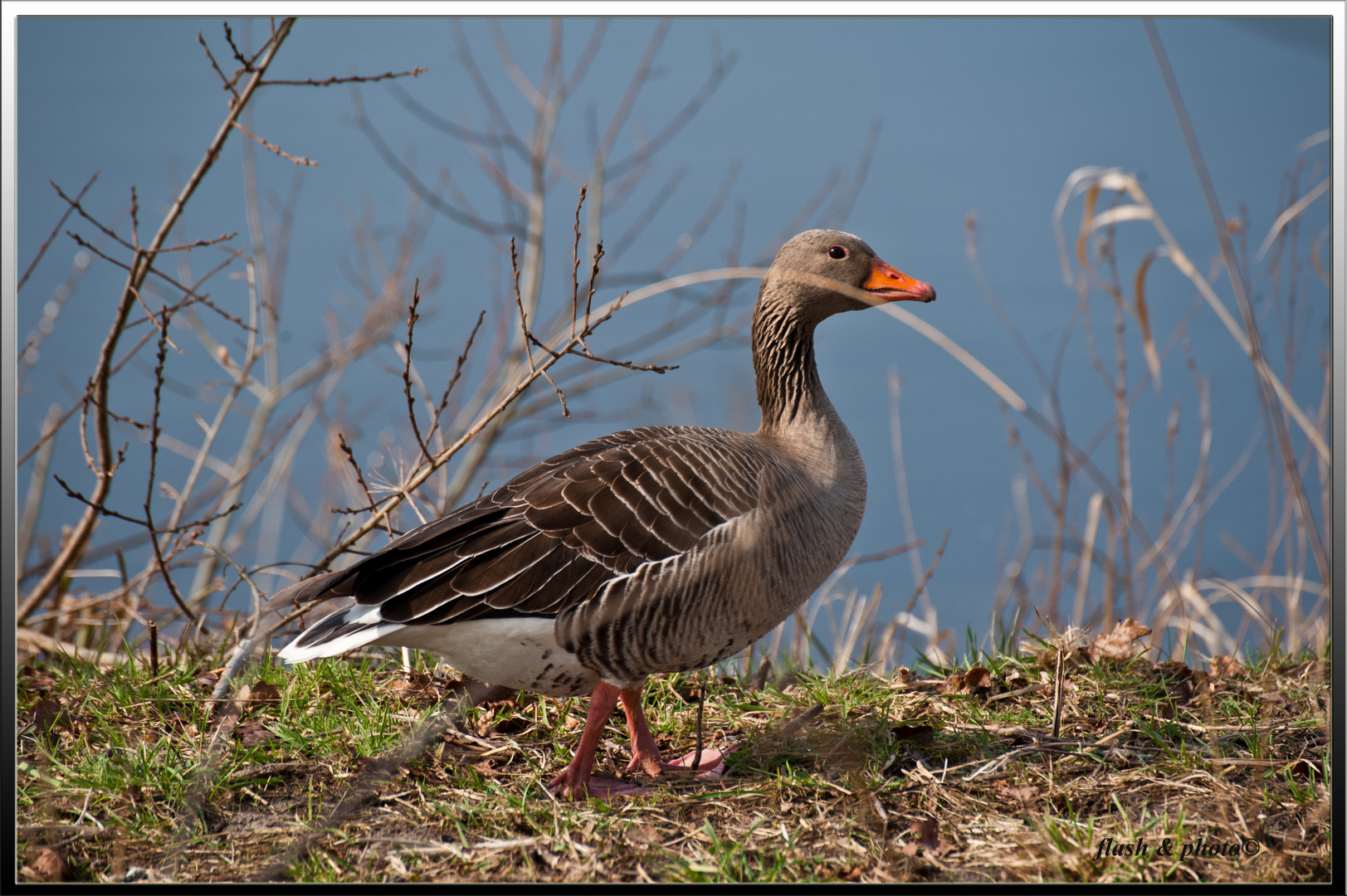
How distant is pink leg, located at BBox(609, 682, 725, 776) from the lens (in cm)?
353

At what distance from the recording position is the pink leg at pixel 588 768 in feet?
10.8

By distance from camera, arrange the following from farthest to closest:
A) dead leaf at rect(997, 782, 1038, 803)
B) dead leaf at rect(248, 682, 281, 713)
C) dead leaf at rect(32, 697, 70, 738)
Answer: dead leaf at rect(248, 682, 281, 713) → dead leaf at rect(32, 697, 70, 738) → dead leaf at rect(997, 782, 1038, 803)

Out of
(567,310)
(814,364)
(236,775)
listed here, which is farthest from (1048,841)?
(567,310)

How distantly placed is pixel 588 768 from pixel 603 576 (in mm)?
697

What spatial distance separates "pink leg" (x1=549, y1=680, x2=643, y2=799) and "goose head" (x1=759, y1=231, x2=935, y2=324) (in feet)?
6.60

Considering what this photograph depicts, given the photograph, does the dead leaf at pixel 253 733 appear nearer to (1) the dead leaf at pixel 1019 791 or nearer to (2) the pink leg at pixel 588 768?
(2) the pink leg at pixel 588 768

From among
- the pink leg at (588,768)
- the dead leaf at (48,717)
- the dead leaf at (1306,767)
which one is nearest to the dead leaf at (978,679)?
the dead leaf at (1306,767)

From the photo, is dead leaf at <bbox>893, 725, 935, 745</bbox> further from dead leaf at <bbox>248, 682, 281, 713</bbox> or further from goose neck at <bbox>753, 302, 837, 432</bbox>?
dead leaf at <bbox>248, 682, 281, 713</bbox>

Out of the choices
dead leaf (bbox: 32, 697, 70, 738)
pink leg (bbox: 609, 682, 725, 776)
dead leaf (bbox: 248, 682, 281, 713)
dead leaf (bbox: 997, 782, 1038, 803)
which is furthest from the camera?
dead leaf (bbox: 248, 682, 281, 713)

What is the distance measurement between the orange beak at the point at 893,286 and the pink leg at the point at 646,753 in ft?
6.65

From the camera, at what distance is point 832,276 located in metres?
4.32

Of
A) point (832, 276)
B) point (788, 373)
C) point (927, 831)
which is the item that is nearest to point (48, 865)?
point (927, 831)

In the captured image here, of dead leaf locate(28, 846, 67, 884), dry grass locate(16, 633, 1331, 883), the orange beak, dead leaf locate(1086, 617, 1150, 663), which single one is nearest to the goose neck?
the orange beak

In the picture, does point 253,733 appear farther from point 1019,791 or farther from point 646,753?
point 1019,791
